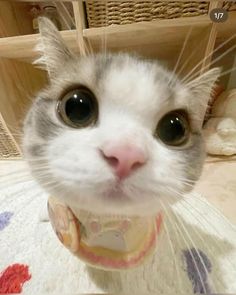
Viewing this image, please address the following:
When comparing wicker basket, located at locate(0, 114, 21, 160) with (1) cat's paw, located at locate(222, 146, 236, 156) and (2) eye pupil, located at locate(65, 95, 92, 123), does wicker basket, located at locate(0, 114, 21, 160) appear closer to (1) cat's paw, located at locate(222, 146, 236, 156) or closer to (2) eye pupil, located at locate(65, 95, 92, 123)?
(2) eye pupil, located at locate(65, 95, 92, 123)

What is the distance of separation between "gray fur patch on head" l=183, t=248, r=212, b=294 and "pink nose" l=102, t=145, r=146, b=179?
0.43 metres

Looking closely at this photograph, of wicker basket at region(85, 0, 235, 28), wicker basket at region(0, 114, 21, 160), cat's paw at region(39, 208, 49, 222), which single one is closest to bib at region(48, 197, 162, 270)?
cat's paw at region(39, 208, 49, 222)

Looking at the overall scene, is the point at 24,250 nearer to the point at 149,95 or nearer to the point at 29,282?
the point at 29,282

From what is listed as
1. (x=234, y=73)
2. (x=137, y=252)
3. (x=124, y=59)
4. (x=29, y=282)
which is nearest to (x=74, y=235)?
(x=137, y=252)

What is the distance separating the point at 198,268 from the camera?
29.6 inches

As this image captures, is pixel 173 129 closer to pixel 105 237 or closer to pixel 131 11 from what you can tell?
pixel 105 237

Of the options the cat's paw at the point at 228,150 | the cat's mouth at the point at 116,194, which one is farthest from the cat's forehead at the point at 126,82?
the cat's paw at the point at 228,150

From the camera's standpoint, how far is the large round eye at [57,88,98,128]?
46 cm

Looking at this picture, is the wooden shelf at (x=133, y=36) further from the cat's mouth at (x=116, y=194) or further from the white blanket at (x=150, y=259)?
the cat's mouth at (x=116, y=194)

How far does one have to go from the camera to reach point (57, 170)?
410 mm

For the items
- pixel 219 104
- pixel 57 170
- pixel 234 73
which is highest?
pixel 57 170

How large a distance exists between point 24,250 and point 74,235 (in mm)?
283

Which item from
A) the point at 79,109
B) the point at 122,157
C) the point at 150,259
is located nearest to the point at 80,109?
the point at 79,109

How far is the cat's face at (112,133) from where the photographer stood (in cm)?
39
